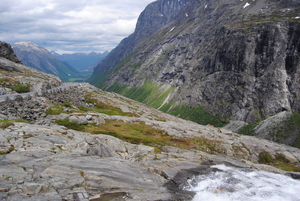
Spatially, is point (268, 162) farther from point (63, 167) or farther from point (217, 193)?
point (63, 167)

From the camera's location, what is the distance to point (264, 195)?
110 ft

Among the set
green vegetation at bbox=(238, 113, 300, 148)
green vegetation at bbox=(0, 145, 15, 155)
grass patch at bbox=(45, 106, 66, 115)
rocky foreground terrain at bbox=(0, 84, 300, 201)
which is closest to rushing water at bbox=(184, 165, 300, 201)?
rocky foreground terrain at bbox=(0, 84, 300, 201)

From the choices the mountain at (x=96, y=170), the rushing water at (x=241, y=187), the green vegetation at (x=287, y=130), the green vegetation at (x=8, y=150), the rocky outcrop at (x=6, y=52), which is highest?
the rocky outcrop at (x=6, y=52)

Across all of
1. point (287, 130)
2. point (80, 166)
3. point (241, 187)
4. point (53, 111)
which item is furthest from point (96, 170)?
point (287, 130)

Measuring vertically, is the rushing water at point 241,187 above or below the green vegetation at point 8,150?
below

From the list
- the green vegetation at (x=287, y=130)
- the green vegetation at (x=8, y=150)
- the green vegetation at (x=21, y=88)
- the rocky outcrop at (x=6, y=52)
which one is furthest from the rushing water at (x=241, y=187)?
the rocky outcrop at (x=6, y=52)

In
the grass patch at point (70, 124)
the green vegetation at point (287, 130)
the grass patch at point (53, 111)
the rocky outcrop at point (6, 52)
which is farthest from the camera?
the rocky outcrop at point (6, 52)

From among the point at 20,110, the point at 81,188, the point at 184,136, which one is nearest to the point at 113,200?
the point at 81,188

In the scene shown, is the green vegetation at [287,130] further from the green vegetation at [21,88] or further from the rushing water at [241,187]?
the green vegetation at [21,88]

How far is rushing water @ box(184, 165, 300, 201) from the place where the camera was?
105 ft

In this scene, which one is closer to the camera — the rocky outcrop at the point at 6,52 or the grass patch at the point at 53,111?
the grass patch at the point at 53,111

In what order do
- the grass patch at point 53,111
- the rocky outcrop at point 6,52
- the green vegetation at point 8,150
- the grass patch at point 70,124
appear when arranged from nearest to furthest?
the green vegetation at point 8,150, the grass patch at point 70,124, the grass patch at point 53,111, the rocky outcrop at point 6,52

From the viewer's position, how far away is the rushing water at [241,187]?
31.9m

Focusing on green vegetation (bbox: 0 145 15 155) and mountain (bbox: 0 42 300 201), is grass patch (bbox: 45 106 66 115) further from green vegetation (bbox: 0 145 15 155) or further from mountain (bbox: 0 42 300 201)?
green vegetation (bbox: 0 145 15 155)
